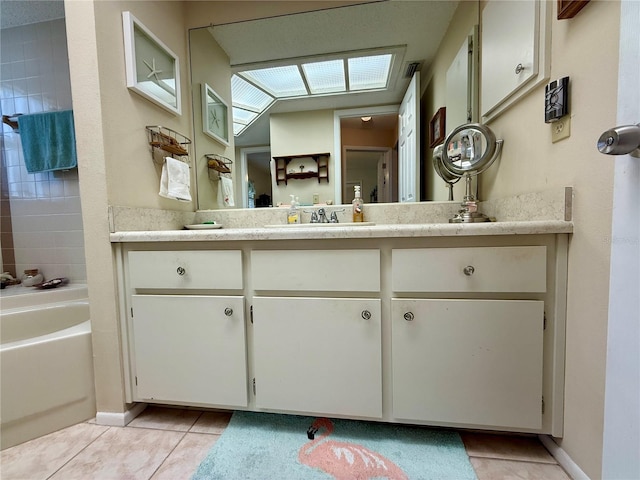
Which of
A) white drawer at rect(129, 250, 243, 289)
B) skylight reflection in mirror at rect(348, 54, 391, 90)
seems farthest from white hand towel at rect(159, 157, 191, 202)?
skylight reflection in mirror at rect(348, 54, 391, 90)

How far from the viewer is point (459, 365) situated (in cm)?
87

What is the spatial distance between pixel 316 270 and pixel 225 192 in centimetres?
95

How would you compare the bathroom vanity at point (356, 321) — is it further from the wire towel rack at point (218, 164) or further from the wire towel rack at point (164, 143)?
the wire towel rack at point (218, 164)

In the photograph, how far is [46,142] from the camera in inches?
64.2

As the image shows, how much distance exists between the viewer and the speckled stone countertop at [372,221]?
0.80m

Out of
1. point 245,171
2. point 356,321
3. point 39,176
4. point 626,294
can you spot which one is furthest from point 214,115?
point 626,294

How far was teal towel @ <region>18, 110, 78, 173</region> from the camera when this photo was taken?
5.32ft

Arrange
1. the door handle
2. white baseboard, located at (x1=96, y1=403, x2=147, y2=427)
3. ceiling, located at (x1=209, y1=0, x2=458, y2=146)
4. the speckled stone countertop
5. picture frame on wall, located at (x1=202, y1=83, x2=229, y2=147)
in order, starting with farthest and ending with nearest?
picture frame on wall, located at (x1=202, y1=83, x2=229, y2=147)
ceiling, located at (x1=209, y1=0, x2=458, y2=146)
white baseboard, located at (x1=96, y1=403, x2=147, y2=427)
the speckled stone countertop
the door handle

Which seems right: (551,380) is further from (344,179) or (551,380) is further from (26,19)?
(26,19)

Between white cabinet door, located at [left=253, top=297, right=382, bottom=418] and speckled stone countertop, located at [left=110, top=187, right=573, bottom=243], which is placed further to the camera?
white cabinet door, located at [left=253, top=297, right=382, bottom=418]

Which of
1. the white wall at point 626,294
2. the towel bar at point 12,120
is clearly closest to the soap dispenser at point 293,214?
the white wall at point 626,294

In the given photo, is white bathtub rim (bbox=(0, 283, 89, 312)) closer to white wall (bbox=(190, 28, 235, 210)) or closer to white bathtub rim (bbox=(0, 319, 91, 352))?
white bathtub rim (bbox=(0, 319, 91, 352))

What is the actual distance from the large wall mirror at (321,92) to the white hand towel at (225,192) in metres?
0.04

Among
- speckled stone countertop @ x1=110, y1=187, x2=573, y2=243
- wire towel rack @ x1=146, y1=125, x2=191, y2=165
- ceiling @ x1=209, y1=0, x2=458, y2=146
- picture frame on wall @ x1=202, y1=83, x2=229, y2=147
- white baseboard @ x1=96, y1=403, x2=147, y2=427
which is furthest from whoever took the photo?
picture frame on wall @ x1=202, y1=83, x2=229, y2=147
